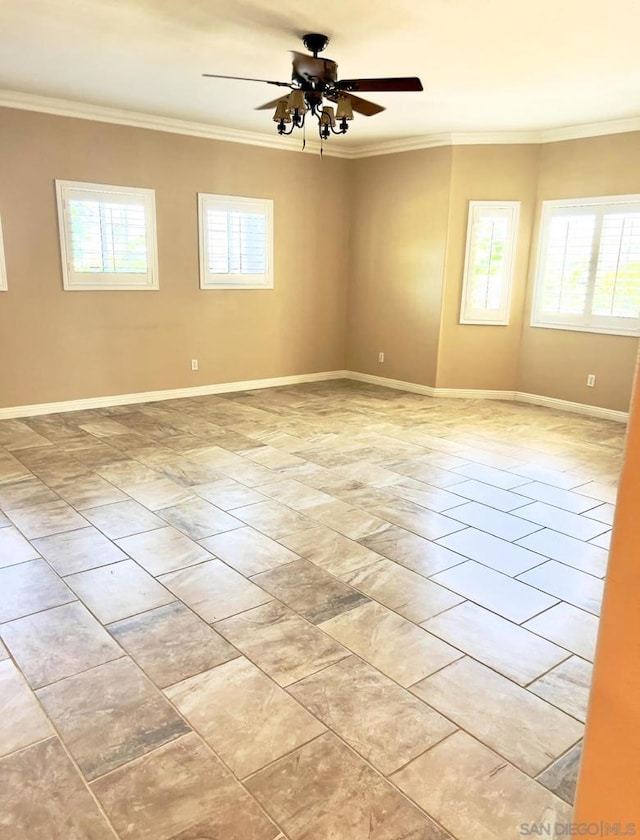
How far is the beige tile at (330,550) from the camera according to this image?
3135 millimetres

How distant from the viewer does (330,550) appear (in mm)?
3289

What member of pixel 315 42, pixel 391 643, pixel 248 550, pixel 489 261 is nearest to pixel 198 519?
pixel 248 550

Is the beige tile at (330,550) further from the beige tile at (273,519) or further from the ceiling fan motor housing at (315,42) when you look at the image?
the ceiling fan motor housing at (315,42)

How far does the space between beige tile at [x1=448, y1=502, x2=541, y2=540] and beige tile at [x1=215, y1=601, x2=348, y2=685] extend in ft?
4.82

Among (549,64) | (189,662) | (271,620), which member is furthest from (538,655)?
(549,64)

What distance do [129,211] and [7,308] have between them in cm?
153

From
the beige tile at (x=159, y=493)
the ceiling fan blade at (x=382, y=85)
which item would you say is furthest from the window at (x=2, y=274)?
the ceiling fan blade at (x=382, y=85)

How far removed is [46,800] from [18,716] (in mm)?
414

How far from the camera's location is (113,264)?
6.13 meters

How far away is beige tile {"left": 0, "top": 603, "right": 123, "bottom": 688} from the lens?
2.29 m

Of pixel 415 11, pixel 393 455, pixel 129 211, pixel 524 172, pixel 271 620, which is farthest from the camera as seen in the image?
pixel 524 172

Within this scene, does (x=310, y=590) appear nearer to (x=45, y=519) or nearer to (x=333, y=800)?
(x=333, y=800)

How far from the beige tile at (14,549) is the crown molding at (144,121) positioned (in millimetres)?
4018

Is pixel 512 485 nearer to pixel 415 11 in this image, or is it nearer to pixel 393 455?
pixel 393 455
